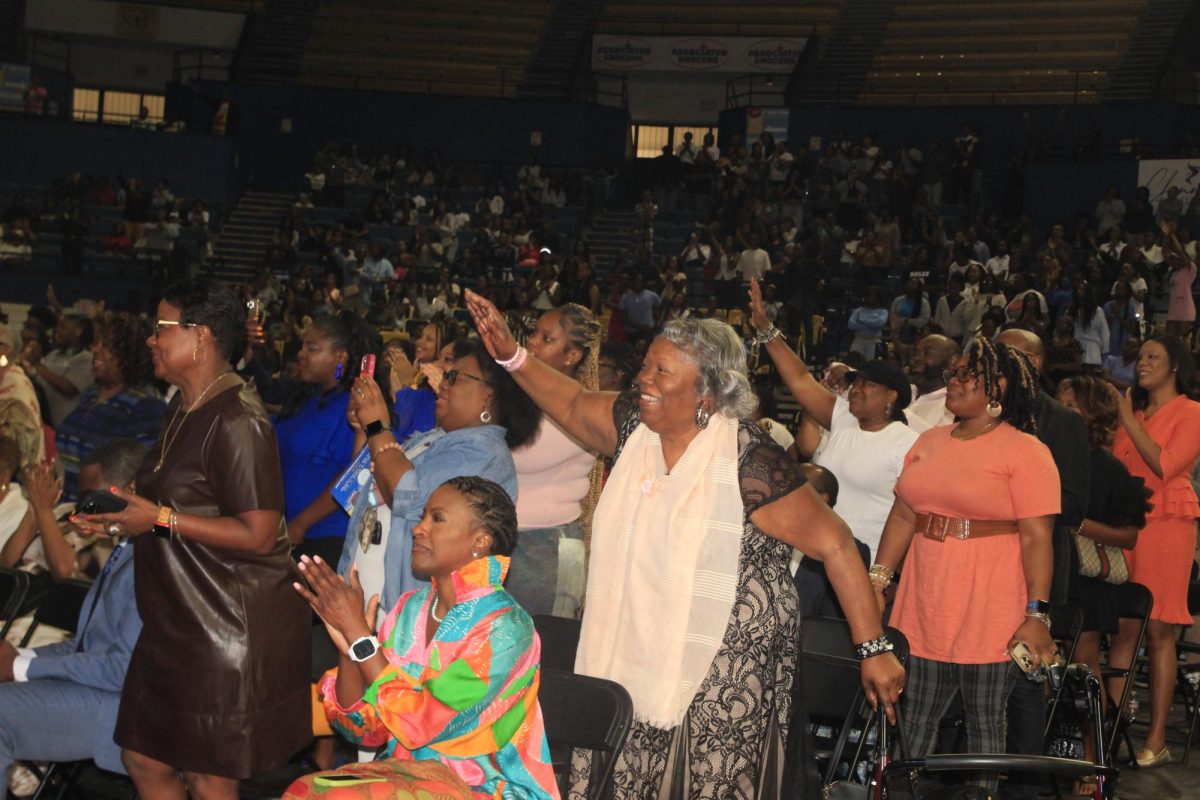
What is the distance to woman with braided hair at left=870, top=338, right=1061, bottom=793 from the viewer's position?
4.03 m

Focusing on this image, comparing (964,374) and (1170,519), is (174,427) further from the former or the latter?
(1170,519)

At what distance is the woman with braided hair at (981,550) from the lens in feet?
13.2

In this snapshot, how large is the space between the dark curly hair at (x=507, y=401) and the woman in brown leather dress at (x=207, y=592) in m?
0.79

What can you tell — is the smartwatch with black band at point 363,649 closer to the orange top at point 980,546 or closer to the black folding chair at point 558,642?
the black folding chair at point 558,642


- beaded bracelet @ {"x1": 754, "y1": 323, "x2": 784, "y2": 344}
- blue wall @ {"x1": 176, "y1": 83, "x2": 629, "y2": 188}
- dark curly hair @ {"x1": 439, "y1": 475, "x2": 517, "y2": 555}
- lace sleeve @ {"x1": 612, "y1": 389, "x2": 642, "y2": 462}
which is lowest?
dark curly hair @ {"x1": 439, "y1": 475, "x2": 517, "y2": 555}

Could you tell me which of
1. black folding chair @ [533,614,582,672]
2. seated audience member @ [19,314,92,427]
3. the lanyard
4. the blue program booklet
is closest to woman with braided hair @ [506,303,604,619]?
the blue program booklet

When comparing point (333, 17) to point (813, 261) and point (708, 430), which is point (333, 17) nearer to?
point (813, 261)

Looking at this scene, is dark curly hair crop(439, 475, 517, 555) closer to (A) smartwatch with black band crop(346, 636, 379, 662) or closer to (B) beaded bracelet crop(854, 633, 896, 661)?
(A) smartwatch with black band crop(346, 636, 379, 662)

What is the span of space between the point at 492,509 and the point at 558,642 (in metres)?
0.76

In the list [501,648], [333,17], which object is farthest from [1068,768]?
[333,17]

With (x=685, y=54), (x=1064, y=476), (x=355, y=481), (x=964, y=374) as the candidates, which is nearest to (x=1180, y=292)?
(x=1064, y=476)

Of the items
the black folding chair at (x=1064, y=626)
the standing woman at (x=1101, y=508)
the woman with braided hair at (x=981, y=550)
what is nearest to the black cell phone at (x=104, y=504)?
the woman with braided hair at (x=981, y=550)

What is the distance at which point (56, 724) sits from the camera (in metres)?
3.53

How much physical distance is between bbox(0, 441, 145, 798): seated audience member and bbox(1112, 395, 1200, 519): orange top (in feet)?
12.6
